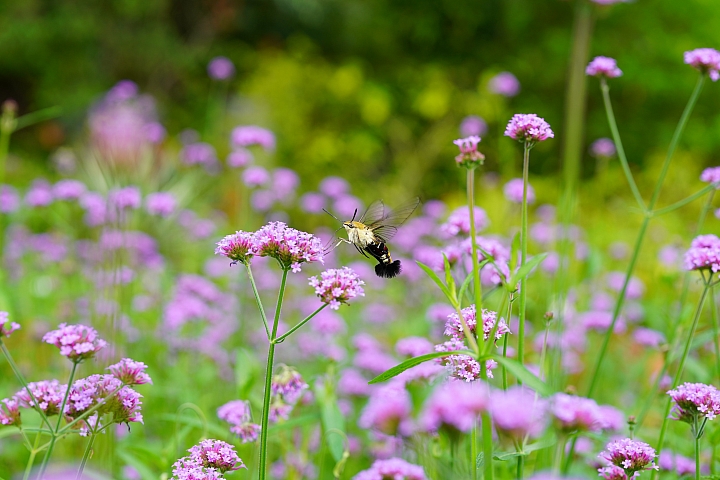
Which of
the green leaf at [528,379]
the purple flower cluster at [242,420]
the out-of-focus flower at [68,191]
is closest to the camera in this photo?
the green leaf at [528,379]

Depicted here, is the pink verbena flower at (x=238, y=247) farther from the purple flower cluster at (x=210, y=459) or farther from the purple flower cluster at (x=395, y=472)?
the purple flower cluster at (x=395, y=472)

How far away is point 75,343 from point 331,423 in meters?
0.77

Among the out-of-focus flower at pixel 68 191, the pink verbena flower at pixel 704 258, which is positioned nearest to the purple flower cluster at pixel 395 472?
the pink verbena flower at pixel 704 258

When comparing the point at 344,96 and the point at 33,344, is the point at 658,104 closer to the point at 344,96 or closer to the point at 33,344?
the point at 344,96

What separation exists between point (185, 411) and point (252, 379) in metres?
1.12

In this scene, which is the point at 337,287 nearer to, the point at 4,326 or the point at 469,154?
the point at 469,154

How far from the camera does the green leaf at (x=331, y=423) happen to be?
1664 millimetres

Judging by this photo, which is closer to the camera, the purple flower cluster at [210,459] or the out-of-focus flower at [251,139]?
the purple flower cluster at [210,459]

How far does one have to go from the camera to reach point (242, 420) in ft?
5.54

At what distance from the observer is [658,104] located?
11484mm

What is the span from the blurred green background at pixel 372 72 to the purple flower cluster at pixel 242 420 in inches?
265

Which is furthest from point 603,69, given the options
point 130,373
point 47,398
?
point 47,398

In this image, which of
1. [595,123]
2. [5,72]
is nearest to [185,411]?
[595,123]

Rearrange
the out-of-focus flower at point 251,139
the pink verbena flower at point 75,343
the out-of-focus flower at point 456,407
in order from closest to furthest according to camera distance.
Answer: the out-of-focus flower at point 456,407 < the pink verbena flower at point 75,343 < the out-of-focus flower at point 251,139
